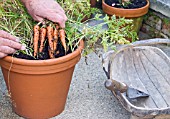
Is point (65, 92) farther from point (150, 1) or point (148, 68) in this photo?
point (150, 1)

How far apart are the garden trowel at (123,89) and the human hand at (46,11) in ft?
1.24

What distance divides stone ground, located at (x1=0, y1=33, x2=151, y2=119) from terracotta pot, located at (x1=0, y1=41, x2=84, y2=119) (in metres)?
0.11

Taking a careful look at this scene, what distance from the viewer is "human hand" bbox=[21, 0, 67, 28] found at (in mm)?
1923

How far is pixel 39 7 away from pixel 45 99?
0.51 metres

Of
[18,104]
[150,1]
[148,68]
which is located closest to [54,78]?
[18,104]

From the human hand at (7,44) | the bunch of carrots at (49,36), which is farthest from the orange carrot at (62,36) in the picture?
the human hand at (7,44)

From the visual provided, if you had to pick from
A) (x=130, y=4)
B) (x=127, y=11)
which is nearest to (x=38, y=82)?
(x=127, y=11)

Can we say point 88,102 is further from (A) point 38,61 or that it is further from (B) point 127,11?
(B) point 127,11

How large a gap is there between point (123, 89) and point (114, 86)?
70mm

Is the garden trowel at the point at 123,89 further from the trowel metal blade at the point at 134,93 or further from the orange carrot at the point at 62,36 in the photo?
the orange carrot at the point at 62,36

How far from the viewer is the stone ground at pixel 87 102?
2.29 metres

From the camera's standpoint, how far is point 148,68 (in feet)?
8.10

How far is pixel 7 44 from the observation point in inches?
73.7

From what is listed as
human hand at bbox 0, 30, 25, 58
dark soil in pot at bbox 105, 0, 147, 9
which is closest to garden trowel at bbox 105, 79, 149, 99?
human hand at bbox 0, 30, 25, 58
